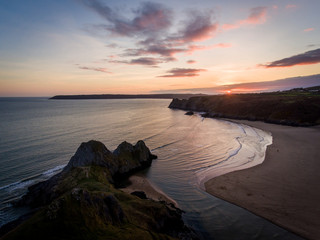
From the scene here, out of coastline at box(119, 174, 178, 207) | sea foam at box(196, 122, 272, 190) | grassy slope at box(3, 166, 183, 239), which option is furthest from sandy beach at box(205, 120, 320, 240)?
grassy slope at box(3, 166, 183, 239)

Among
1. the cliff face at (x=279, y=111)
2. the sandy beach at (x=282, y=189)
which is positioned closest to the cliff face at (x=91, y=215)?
the sandy beach at (x=282, y=189)

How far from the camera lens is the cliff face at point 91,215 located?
779 cm

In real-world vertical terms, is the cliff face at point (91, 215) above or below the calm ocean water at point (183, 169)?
above

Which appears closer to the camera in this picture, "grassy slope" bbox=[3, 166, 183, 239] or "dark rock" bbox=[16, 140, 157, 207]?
"grassy slope" bbox=[3, 166, 183, 239]

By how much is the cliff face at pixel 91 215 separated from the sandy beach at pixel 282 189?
23.7 ft

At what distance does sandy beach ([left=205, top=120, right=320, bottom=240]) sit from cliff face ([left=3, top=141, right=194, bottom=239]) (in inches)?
285

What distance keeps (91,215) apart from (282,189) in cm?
1793

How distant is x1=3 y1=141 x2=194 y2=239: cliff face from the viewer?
779 cm

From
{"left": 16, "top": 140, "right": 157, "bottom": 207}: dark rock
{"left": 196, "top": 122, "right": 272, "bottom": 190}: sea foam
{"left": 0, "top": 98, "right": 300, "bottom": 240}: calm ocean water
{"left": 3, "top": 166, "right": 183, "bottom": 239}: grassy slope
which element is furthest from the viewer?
{"left": 196, "top": 122, "right": 272, "bottom": 190}: sea foam

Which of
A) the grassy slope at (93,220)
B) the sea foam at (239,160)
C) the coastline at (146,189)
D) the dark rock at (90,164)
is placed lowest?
the sea foam at (239,160)

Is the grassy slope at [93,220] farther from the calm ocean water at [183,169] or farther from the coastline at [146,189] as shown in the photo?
the coastline at [146,189]

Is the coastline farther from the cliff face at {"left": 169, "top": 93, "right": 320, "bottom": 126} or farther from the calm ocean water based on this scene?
the cliff face at {"left": 169, "top": 93, "right": 320, "bottom": 126}

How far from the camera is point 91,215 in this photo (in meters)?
8.89

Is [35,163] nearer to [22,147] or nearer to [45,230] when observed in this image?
[22,147]
